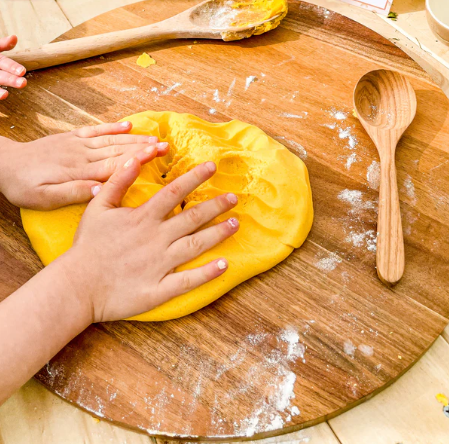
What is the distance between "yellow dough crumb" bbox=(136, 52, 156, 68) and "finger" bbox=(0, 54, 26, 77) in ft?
0.84

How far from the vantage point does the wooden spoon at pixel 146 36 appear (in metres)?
0.98

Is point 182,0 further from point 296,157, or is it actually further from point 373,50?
point 296,157

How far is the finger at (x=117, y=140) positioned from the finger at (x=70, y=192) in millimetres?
89

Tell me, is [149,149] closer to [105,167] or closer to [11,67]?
[105,167]

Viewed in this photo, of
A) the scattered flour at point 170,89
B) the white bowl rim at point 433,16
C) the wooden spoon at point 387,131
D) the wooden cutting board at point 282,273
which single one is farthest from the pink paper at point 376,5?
the scattered flour at point 170,89

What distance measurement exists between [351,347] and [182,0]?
98 centimetres

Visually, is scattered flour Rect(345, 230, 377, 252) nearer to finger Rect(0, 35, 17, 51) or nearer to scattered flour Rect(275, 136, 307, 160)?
scattered flour Rect(275, 136, 307, 160)

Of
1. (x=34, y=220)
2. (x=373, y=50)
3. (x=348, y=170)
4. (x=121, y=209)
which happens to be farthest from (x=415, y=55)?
(x=34, y=220)

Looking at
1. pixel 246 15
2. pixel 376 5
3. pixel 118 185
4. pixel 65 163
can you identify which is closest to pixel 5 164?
pixel 65 163

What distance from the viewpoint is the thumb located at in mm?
645

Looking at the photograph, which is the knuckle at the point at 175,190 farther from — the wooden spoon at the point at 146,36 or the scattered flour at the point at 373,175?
the wooden spoon at the point at 146,36

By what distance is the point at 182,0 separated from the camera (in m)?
1.14

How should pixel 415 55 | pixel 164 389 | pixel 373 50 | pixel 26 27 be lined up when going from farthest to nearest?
pixel 26 27
pixel 415 55
pixel 373 50
pixel 164 389

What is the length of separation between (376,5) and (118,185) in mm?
1014
